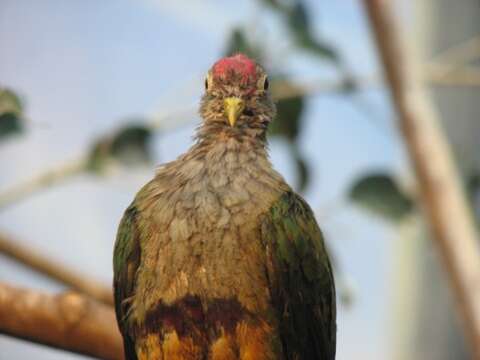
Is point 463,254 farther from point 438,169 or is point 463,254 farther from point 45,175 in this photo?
point 45,175

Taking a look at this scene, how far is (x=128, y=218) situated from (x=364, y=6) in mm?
1635

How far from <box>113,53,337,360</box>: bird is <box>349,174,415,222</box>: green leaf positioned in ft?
4.34

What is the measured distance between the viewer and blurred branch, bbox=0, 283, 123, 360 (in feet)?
7.47

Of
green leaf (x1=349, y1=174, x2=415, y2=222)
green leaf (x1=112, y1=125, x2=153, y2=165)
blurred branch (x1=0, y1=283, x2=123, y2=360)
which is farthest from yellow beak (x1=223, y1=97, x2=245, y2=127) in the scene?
green leaf (x1=349, y1=174, x2=415, y2=222)

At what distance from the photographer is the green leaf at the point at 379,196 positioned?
3684 mm

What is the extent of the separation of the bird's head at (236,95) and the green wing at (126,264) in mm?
335

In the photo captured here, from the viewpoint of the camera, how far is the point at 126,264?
2291mm

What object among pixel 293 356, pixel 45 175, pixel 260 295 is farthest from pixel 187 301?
pixel 45 175

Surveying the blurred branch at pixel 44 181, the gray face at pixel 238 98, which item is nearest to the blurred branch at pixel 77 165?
the blurred branch at pixel 44 181

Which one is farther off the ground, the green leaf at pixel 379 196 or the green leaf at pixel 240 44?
the green leaf at pixel 240 44

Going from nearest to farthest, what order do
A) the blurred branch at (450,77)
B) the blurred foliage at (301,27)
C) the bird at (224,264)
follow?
the bird at (224,264) < the blurred foliage at (301,27) < the blurred branch at (450,77)

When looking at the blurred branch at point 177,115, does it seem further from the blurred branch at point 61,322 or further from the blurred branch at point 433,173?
the blurred branch at point 61,322

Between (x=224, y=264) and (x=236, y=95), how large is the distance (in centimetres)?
50

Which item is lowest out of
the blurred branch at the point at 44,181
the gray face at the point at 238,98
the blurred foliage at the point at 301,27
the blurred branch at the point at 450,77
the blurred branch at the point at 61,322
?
the blurred branch at the point at 61,322
